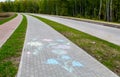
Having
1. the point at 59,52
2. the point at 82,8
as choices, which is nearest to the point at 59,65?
the point at 59,52

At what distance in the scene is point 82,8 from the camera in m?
69.8

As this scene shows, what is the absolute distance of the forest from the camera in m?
47.1

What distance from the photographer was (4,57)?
895 centimetres

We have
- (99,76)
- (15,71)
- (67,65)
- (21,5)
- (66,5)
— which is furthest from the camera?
(21,5)

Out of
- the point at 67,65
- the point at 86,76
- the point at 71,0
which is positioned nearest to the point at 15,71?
the point at 67,65

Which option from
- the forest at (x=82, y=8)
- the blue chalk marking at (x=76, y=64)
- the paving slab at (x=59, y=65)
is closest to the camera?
the paving slab at (x=59, y=65)

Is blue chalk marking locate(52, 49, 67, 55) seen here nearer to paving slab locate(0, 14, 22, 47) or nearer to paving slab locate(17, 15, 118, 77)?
paving slab locate(17, 15, 118, 77)

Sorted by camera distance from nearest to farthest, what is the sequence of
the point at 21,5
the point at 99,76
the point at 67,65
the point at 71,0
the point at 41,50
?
the point at 99,76
the point at 67,65
the point at 41,50
the point at 71,0
the point at 21,5

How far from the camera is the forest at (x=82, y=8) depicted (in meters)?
47.1

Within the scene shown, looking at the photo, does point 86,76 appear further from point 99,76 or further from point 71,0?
point 71,0

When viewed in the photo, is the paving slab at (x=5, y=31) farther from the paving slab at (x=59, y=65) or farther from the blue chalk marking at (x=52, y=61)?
the blue chalk marking at (x=52, y=61)

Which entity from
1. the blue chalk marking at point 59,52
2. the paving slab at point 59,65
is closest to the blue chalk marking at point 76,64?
the paving slab at point 59,65

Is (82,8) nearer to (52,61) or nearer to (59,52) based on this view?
(59,52)

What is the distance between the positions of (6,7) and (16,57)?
129259 mm
